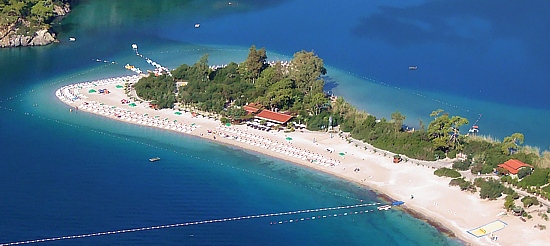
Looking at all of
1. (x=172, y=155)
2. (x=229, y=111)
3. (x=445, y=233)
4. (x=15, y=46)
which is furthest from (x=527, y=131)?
(x=15, y=46)

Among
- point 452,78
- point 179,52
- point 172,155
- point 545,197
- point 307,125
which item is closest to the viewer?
point 545,197

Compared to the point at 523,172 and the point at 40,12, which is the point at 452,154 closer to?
the point at 523,172

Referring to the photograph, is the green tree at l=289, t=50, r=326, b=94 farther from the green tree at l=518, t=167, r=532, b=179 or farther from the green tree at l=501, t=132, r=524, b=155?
the green tree at l=518, t=167, r=532, b=179

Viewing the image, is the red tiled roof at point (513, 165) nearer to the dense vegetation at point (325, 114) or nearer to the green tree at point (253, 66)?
the dense vegetation at point (325, 114)

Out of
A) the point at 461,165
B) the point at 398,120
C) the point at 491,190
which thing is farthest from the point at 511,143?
the point at 398,120

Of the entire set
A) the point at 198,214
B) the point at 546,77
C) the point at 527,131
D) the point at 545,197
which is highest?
the point at 546,77

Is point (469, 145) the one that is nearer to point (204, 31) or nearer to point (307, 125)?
point (307, 125)

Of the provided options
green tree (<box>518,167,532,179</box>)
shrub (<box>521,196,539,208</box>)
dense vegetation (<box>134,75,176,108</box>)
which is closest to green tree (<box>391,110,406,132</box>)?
green tree (<box>518,167,532,179</box>)
